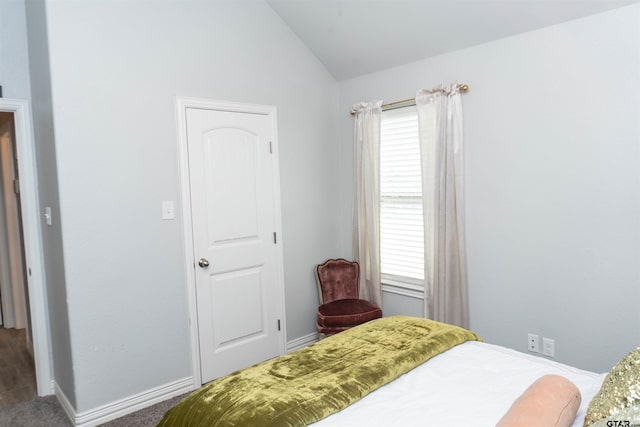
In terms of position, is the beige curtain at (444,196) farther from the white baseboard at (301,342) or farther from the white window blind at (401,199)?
the white baseboard at (301,342)

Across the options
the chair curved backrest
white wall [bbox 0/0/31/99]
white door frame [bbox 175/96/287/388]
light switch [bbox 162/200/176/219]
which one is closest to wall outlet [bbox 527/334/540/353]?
the chair curved backrest

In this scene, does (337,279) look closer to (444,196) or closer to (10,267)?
(444,196)

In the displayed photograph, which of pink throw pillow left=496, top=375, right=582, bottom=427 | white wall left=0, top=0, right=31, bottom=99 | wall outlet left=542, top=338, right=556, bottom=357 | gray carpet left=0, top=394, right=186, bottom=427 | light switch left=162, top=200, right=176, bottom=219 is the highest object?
white wall left=0, top=0, right=31, bottom=99

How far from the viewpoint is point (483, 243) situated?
318 cm

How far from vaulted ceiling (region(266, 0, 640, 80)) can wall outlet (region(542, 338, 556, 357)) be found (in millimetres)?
1952

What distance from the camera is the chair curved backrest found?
151 inches

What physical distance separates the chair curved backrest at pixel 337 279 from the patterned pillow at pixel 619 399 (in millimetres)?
2609

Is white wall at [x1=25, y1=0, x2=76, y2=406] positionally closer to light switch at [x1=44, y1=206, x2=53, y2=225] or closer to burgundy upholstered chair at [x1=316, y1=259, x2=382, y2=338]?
light switch at [x1=44, y1=206, x2=53, y2=225]

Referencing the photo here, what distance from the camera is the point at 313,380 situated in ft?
5.81

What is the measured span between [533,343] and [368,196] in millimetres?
1649

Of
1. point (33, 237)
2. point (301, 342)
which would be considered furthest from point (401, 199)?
point (33, 237)

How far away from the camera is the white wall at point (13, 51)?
2973 mm

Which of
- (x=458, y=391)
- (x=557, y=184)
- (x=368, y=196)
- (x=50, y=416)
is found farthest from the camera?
(x=368, y=196)

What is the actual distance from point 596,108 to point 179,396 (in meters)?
3.17
